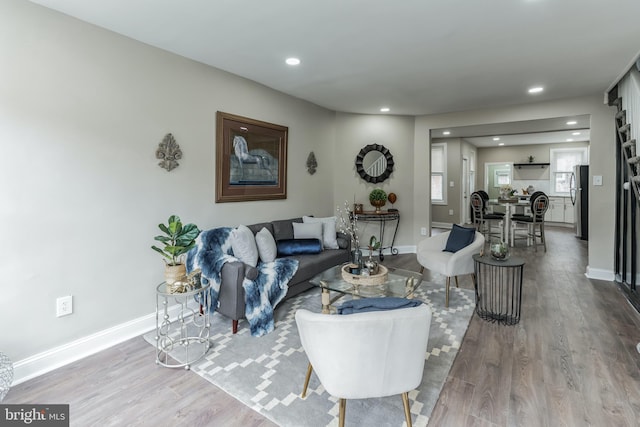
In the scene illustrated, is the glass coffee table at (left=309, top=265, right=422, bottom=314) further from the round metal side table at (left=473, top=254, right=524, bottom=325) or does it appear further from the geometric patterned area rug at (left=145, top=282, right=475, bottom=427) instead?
the round metal side table at (left=473, top=254, right=524, bottom=325)

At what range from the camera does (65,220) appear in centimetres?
234

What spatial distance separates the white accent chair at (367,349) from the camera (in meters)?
1.40

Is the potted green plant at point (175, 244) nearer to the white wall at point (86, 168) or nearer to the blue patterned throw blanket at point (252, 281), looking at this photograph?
the blue patterned throw blanket at point (252, 281)

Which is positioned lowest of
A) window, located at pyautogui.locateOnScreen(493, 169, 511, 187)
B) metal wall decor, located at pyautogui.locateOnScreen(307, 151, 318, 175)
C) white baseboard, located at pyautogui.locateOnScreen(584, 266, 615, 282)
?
white baseboard, located at pyautogui.locateOnScreen(584, 266, 615, 282)

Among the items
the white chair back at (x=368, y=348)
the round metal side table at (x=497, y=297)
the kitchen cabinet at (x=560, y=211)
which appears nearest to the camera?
the white chair back at (x=368, y=348)

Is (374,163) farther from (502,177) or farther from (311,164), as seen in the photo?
(502,177)

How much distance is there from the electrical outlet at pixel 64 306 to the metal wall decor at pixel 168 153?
4.24 ft

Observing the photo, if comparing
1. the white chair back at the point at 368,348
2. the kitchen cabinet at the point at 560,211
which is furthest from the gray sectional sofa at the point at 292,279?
the kitchen cabinet at the point at 560,211

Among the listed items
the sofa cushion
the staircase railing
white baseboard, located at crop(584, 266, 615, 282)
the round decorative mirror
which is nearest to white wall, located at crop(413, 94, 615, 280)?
white baseboard, located at crop(584, 266, 615, 282)

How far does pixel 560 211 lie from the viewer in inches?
348

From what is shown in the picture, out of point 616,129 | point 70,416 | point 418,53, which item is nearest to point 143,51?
point 418,53

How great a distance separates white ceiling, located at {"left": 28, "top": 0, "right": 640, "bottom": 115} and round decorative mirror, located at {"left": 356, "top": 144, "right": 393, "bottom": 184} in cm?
159

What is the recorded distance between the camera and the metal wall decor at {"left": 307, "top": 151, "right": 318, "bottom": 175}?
4.82 metres

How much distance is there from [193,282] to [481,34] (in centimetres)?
301
